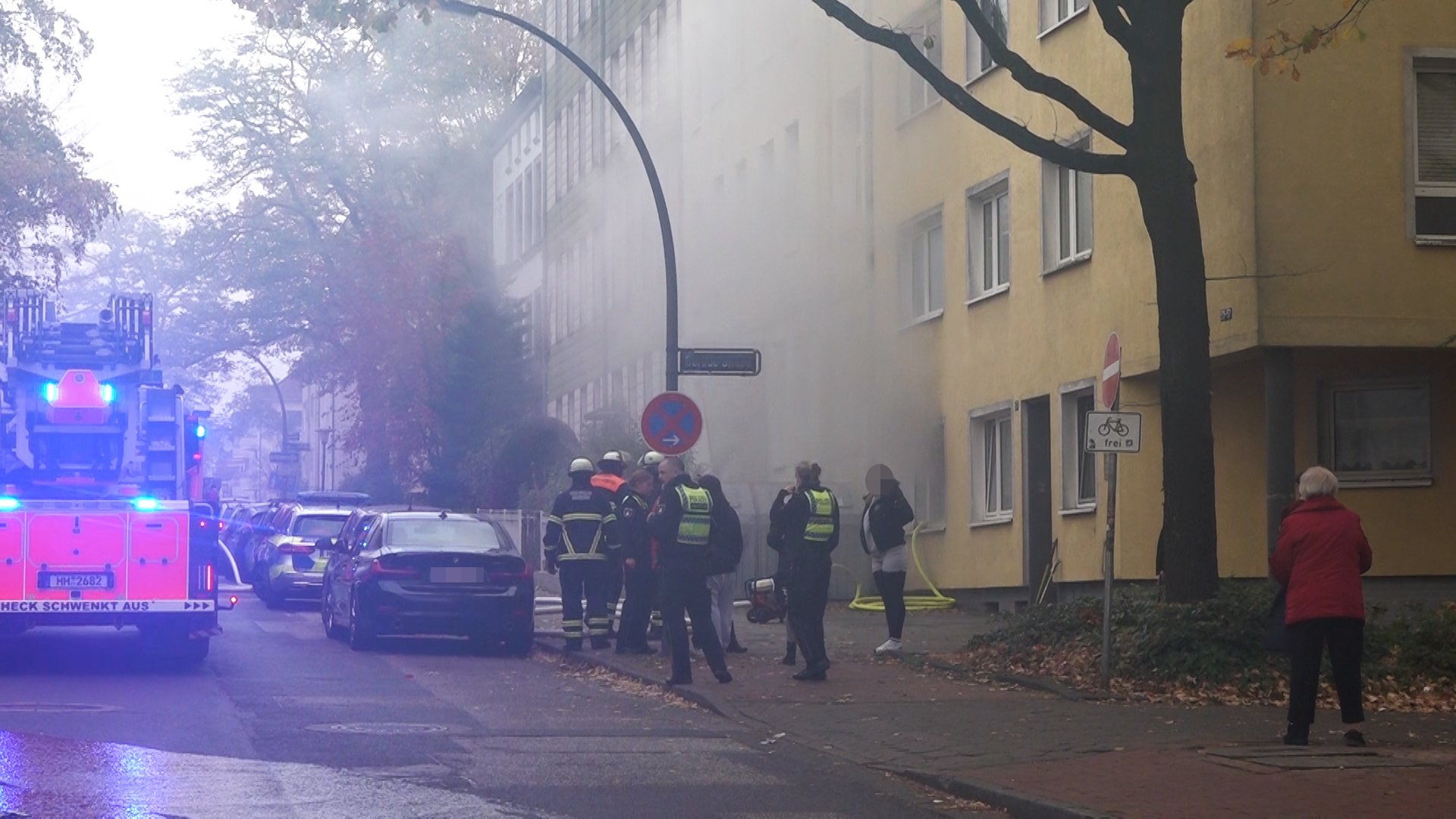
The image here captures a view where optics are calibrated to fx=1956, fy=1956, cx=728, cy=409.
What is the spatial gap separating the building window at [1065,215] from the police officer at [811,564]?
7931 mm

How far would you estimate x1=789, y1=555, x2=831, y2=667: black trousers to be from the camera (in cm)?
1555

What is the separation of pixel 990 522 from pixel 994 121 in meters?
11.0

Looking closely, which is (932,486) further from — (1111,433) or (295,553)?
(1111,433)

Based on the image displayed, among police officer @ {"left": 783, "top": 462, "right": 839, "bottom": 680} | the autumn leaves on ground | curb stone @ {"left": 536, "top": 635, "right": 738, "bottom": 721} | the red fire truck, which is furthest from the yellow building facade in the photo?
the red fire truck

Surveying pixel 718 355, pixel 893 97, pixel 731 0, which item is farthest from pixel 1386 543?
pixel 731 0

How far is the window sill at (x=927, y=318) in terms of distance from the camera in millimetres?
27578

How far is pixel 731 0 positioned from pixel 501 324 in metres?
15.4

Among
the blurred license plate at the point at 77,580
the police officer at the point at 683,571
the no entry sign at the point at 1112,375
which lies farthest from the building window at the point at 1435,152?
the blurred license plate at the point at 77,580

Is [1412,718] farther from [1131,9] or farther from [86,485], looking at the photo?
[86,485]

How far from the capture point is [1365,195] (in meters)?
18.8

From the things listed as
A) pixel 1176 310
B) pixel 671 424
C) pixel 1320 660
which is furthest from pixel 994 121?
pixel 1320 660

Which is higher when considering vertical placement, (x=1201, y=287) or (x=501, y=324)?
(x=501, y=324)

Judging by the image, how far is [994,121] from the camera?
15.3m

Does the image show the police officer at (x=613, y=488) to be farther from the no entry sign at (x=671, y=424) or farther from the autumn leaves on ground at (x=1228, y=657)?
the autumn leaves on ground at (x=1228, y=657)
